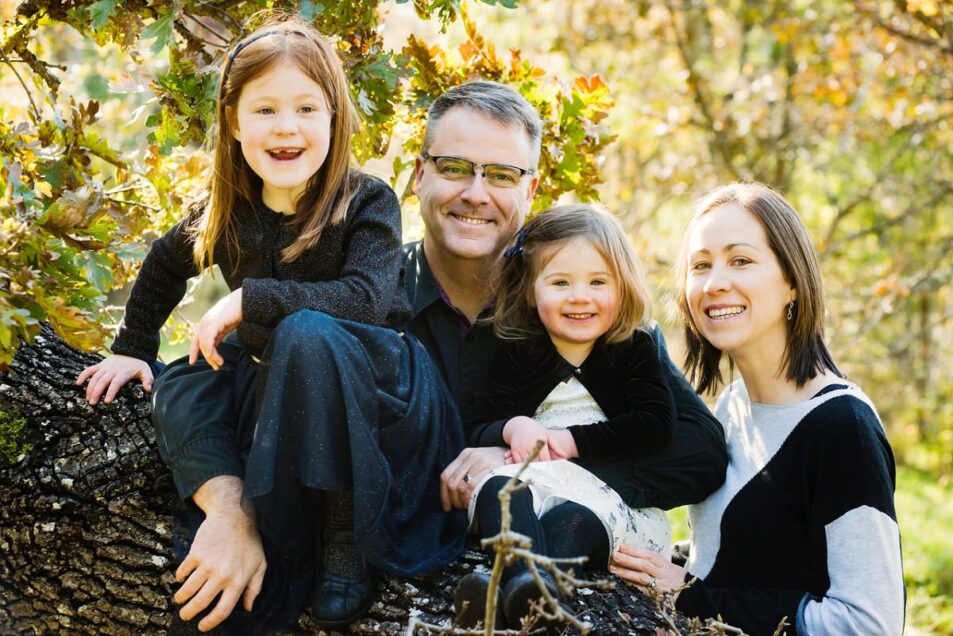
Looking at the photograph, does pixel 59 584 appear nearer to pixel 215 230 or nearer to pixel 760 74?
pixel 215 230

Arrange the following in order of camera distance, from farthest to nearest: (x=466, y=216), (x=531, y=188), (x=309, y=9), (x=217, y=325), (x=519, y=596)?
1. (x=531, y=188)
2. (x=466, y=216)
3. (x=309, y=9)
4. (x=217, y=325)
5. (x=519, y=596)

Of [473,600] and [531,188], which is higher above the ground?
[531,188]

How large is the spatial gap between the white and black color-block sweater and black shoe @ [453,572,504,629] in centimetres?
68

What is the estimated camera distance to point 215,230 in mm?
2645

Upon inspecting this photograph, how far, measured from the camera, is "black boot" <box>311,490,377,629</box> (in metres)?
2.24

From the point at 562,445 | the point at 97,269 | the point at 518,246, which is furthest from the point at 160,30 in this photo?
the point at 562,445

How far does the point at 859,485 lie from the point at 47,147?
8.44 feet

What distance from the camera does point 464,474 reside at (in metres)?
2.60

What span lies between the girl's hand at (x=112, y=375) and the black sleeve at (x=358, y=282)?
575 mm

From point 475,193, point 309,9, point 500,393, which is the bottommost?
point 500,393

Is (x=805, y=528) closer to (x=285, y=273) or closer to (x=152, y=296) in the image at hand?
(x=285, y=273)

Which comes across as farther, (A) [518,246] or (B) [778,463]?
(A) [518,246]

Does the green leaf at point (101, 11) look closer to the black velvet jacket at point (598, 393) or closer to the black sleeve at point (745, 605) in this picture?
the black velvet jacket at point (598, 393)

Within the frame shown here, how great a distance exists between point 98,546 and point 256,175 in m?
1.09
